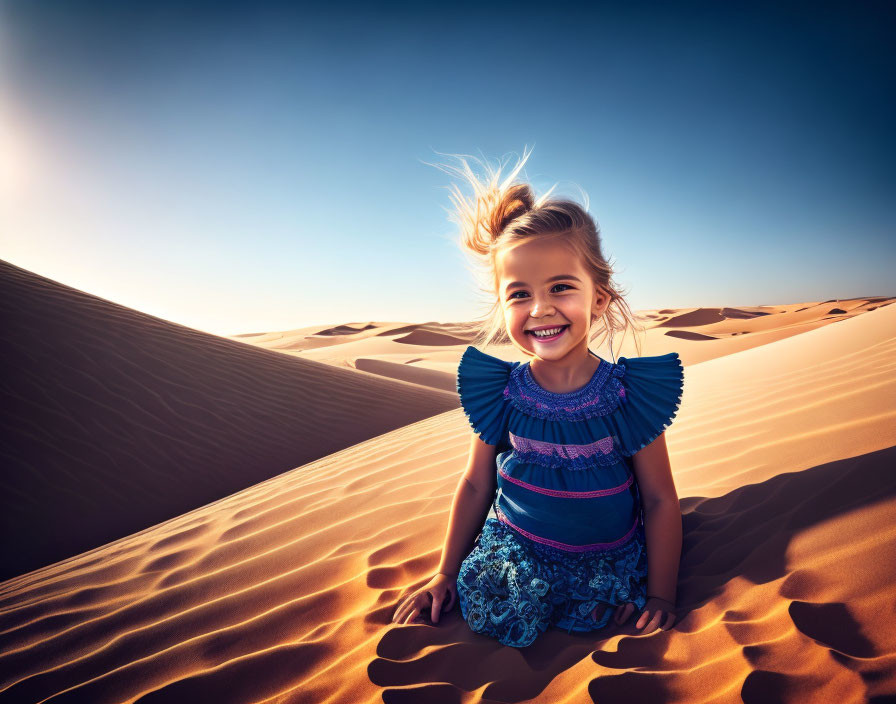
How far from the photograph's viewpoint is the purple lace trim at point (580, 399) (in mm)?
1651

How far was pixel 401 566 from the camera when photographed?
2211 mm

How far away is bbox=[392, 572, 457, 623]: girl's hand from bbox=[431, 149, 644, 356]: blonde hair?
1.00 m

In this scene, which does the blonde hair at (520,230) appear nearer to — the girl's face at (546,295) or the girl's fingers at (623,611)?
the girl's face at (546,295)

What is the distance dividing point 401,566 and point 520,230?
1593 millimetres

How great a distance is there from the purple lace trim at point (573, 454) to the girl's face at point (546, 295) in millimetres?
314

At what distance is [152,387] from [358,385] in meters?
3.06

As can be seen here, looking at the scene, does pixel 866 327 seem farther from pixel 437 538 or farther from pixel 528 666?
pixel 528 666

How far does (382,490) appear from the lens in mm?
3283

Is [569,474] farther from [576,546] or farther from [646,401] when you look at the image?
[646,401]

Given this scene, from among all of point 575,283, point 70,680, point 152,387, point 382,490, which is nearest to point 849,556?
point 575,283

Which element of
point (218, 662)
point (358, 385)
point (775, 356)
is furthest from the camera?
point (358, 385)

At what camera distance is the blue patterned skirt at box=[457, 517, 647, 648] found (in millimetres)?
1572

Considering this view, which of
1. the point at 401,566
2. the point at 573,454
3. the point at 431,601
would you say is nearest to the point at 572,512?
the point at 573,454

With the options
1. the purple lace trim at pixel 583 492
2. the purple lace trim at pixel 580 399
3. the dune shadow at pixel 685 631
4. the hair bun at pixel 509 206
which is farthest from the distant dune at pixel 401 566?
the hair bun at pixel 509 206
